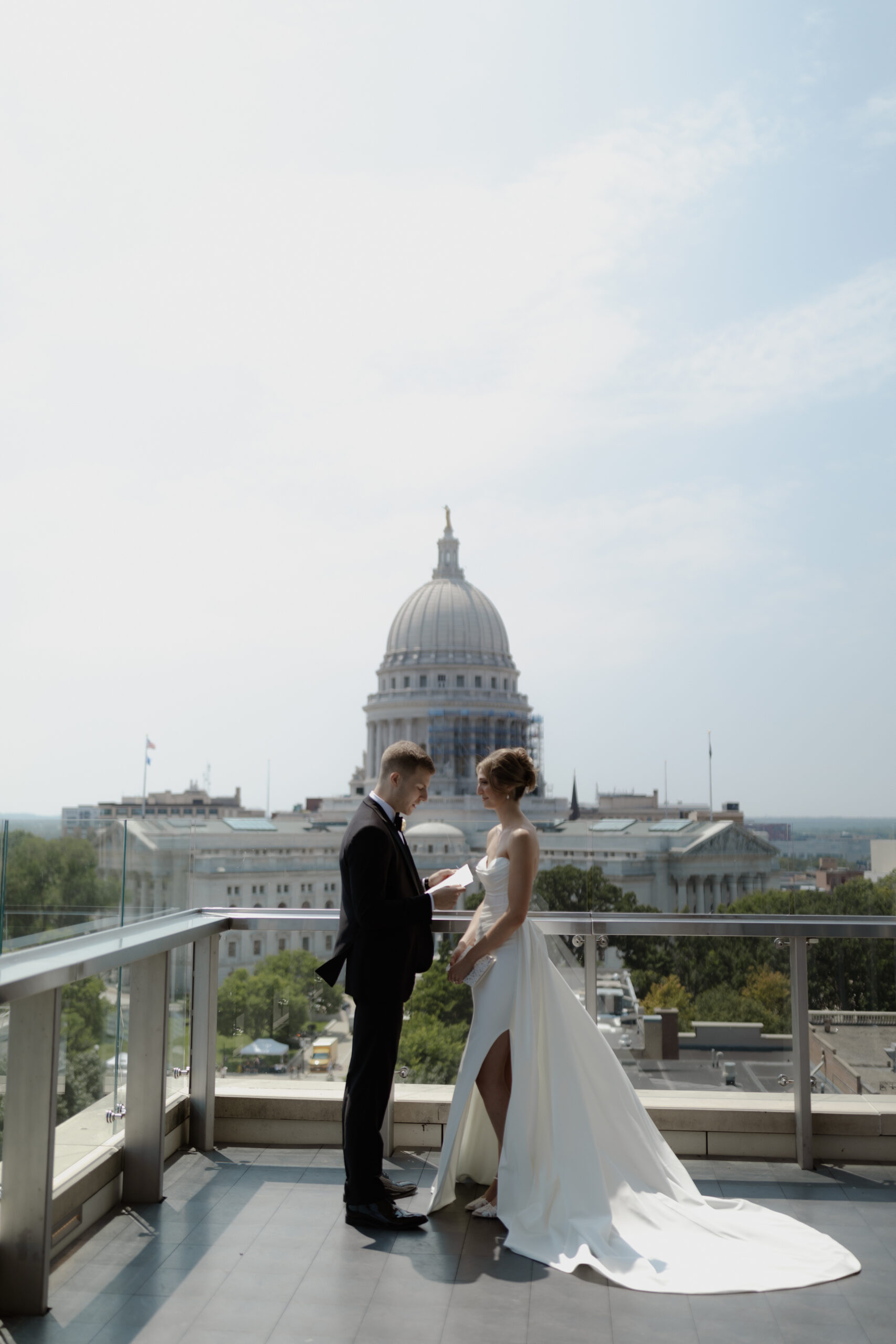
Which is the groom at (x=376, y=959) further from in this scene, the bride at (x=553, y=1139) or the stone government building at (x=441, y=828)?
the stone government building at (x=441, y=828)

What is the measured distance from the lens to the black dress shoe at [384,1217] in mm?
3582

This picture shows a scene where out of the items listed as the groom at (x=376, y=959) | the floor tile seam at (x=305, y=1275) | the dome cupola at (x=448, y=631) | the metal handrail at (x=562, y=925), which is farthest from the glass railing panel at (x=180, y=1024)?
the dome cupola at (x=448, y=631)

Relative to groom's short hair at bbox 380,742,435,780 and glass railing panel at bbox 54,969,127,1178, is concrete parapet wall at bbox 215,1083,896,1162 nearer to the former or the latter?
glass railing panel at bbox 54,969,127,1178

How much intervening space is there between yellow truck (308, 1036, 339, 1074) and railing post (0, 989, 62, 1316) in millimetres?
1343

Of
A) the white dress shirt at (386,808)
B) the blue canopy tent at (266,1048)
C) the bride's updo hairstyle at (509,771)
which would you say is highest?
the bride's updo hairstyle at (509,771)

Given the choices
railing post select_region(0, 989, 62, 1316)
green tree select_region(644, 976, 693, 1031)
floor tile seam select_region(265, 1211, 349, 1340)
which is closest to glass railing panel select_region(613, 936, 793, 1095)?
green tree select_region(644, 976, 693, 1031)

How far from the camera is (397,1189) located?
3830mm

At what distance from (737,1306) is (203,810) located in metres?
98.1

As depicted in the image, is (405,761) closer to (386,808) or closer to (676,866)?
(386,808)

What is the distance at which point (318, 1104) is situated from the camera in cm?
450

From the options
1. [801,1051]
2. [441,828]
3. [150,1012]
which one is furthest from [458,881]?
[441,828]

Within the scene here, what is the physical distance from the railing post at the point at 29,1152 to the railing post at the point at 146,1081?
0.70 metres

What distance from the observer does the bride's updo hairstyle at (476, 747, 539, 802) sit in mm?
3807

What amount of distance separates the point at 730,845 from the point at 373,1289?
697cm
